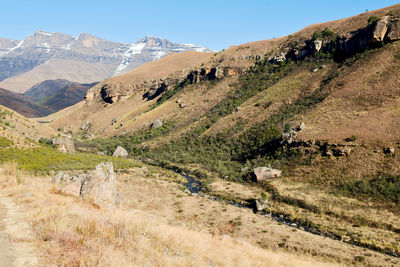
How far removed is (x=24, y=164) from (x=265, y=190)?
32.9 metres

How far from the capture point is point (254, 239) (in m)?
21.1

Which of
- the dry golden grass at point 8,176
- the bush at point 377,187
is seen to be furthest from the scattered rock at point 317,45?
the dry golden grass at point 8,176

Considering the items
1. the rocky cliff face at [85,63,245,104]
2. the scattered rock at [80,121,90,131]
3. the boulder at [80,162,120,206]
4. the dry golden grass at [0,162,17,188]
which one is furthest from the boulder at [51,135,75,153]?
the rocky cliff face at [85,63,245,104]

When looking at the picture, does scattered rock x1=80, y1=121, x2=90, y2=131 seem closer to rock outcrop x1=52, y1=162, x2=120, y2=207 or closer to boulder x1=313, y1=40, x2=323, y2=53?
boulder x1=313, y1=40, x2=323, y2=53

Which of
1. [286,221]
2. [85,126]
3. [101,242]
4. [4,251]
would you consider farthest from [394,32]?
[85,126]

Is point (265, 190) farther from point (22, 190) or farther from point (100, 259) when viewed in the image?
point (100, 259)

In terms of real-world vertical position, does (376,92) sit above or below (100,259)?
above

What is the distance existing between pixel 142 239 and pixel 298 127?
135ft

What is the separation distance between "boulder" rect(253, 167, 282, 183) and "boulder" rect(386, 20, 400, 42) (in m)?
43.8

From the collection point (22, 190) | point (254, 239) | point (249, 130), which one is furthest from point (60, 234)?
point (249, 130)

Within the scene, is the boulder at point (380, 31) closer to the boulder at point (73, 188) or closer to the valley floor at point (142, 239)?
the valley floor at point (142, 239)

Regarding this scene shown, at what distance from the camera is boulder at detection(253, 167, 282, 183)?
121ft

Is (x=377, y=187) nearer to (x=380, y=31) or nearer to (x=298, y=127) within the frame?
(x=298, y=127)

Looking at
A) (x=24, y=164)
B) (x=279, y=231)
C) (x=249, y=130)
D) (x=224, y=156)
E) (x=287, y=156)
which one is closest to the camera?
(x=279, y=231)
